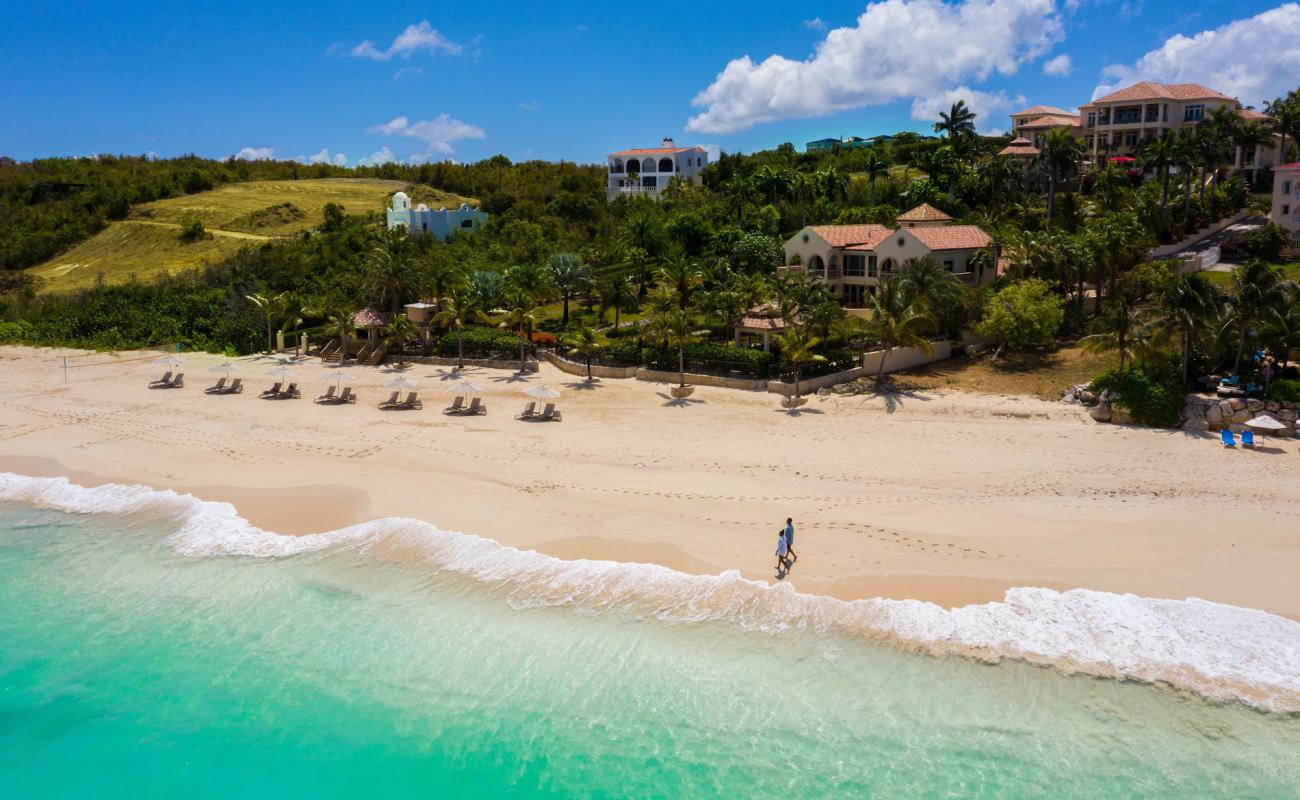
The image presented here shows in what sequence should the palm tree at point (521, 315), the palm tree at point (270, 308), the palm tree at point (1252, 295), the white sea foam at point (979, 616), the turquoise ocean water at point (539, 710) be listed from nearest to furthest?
1. the turquoise ocean water at point (539, 710)
2. the white sea foam at point (979, 616)
3. the palm tree at point (1252, 295)
4. the palm tree at point (521, 315)
5. the palm tree at point (270, 308)

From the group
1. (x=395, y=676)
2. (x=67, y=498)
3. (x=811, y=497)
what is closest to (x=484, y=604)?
(x=395, y=676)

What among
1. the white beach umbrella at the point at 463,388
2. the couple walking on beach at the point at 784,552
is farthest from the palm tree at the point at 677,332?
the couple walking on beach at the point at 784,552

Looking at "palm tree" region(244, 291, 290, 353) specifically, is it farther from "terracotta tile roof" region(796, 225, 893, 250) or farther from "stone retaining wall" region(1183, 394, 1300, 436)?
"stone retaining wall" region(1183, 394, 1300, 436)

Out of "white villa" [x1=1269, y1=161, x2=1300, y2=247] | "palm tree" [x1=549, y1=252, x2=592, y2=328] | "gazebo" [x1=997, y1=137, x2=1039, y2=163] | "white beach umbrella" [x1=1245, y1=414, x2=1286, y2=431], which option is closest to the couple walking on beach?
"white beach umbrella" [x1=1245, y1=414, x2=1286, y2=431]

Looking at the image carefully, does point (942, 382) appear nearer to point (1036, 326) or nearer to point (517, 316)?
point (1036, 326)

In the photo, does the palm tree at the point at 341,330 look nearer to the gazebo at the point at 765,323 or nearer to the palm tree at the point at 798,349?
the gazebo at the point at 765,323
